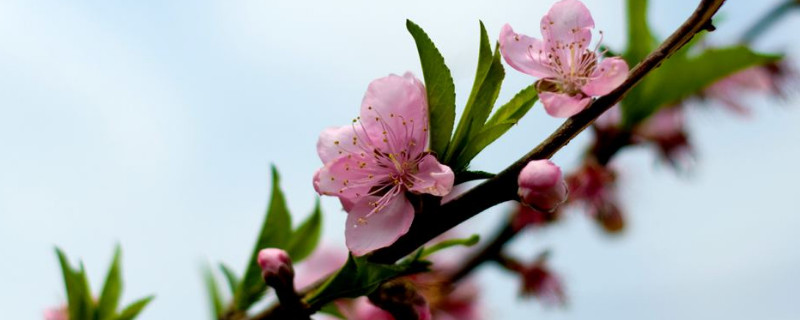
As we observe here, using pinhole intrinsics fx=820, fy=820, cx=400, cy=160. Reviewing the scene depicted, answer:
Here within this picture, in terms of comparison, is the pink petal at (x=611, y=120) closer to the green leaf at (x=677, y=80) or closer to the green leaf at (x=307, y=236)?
the green leaf at (x=677, y=80)

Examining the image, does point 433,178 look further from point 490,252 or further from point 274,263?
point 490,252

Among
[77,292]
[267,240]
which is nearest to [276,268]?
[267,240]

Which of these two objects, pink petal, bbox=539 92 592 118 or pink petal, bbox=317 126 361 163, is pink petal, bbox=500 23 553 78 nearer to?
pink petal, bbox=539 92 592 118

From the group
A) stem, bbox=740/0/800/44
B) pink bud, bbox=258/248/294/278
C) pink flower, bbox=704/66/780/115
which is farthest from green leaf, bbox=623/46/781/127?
pink bud, bbox=258/248/294/278

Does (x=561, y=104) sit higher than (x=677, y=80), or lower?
higher

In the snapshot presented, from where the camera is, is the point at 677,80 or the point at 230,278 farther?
the point at 677,80

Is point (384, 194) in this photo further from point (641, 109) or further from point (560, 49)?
point (641, 109)

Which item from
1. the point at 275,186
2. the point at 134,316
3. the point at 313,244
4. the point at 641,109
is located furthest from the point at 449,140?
the point at 641,109
